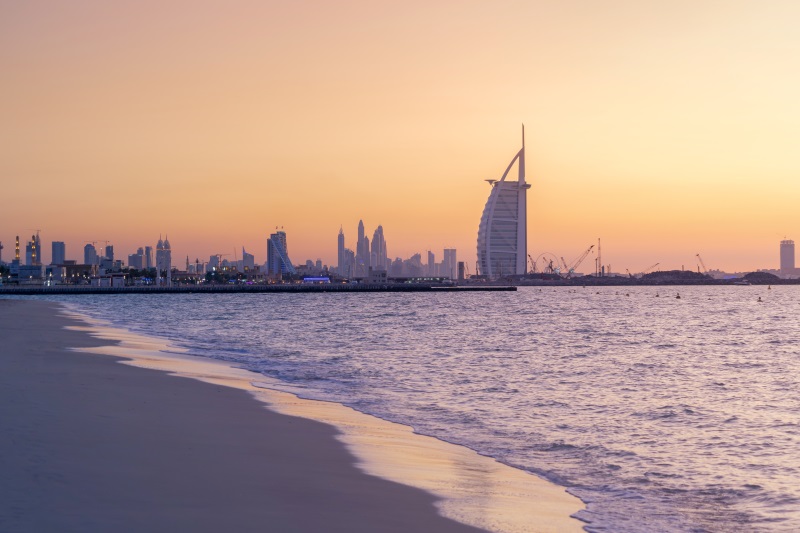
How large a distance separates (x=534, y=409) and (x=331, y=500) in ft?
39.9

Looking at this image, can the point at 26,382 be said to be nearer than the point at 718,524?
No

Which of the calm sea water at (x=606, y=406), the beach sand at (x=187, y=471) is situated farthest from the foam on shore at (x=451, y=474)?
the calm sea water at (x=606, y=406)

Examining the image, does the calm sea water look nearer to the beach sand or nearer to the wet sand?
the beach sand

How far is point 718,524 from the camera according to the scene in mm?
10273

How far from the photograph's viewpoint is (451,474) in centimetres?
1228

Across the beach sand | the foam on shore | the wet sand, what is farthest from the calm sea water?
the wet sand

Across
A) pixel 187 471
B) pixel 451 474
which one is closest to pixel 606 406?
pixel 451 474

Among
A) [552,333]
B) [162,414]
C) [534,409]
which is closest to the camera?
[162,414]

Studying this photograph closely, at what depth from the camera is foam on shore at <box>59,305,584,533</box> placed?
978 centimetres

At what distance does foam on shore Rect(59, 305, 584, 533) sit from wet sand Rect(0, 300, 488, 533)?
0.39 metres

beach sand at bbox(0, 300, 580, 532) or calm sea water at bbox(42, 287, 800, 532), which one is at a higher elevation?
beach sand at bbox(0, 300, 580, 532)

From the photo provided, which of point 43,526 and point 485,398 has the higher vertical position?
point 43,526

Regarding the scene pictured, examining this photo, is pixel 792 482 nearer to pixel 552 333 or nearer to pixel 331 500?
pixel 331 500


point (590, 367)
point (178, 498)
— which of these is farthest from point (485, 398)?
point (178, 498)
